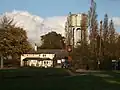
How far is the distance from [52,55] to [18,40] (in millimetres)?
31328

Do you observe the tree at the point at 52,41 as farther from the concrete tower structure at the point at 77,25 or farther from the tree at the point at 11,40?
the tree at the point at 11,40

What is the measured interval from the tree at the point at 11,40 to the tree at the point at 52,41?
71.6 metres

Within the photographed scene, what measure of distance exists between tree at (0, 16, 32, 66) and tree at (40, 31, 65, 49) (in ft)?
235

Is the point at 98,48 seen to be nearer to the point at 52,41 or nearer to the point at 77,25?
the point at 77,25

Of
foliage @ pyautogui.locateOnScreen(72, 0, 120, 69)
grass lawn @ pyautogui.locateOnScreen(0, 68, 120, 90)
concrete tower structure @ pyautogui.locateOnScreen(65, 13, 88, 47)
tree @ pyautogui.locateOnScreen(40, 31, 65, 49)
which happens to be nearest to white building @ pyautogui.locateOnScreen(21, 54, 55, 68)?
concrete tower structure @ pyautogui.locateOnScreen(65, 13, 88, 47)

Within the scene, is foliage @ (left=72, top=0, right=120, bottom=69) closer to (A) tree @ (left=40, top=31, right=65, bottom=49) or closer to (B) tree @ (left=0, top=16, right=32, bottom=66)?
(B) tree @ (left=0, top=16, right=32, bottom=66)

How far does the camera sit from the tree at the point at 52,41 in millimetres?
163750

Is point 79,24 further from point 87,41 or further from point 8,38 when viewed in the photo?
point 8,38

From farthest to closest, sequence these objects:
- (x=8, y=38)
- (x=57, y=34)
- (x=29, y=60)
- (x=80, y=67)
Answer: (x=57, y=34), (x=29, y=60), (x=8, y=38), (x=80, y=67)

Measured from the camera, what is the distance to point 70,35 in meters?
98.0

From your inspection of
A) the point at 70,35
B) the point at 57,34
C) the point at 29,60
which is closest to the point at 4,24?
the point at 70,35

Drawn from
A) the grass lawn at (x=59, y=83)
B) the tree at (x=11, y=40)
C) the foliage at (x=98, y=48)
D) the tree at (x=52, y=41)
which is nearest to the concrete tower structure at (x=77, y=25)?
the foliage at (x=98, y=48)

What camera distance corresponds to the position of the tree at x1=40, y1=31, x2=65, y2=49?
163750 mm

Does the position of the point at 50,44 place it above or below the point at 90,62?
above
